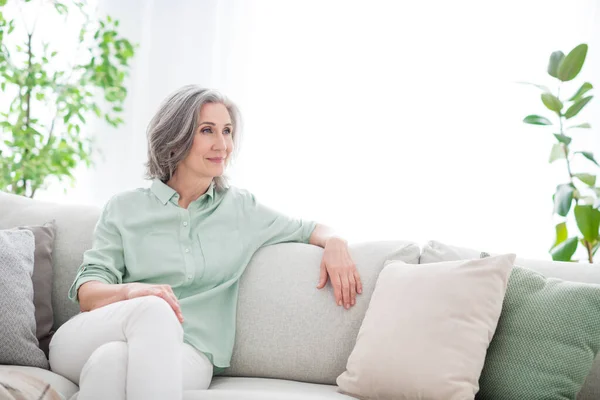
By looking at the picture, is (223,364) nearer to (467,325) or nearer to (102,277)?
(102,277)

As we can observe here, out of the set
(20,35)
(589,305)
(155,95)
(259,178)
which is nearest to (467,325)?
(589,305)

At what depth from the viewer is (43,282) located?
7.07 ft

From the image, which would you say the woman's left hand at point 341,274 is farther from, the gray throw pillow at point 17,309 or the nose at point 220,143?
the gray throw pillow at point 17,309

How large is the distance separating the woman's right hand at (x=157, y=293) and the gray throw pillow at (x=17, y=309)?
1.12 feet

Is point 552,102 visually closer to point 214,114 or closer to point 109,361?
point 214,114

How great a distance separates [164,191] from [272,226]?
38 centimetres

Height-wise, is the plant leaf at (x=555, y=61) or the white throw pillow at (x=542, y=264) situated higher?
the plant leaf at (x=555, y=61)

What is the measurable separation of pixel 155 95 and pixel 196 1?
553 millimetres

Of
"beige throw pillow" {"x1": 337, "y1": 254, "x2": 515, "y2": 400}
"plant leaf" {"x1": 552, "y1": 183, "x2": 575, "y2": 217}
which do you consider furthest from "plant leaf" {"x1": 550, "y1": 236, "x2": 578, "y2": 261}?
"beige throw pillow" {"x1": 337, "y1": 254, "x2": 515, "y2": 400}

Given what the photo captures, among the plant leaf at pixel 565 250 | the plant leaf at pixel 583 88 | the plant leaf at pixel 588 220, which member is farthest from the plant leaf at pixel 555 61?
the plant leaf at pixel 565 250

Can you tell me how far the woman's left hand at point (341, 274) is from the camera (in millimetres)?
2084

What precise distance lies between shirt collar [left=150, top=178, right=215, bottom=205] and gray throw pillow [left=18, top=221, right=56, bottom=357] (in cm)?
38

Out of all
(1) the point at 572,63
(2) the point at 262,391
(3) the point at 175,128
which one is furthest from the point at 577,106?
(2) the point at 262,391

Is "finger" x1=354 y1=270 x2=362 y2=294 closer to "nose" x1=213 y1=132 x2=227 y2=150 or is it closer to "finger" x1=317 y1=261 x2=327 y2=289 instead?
"finger" x1=317 y1=261 x2=327 y2=289
